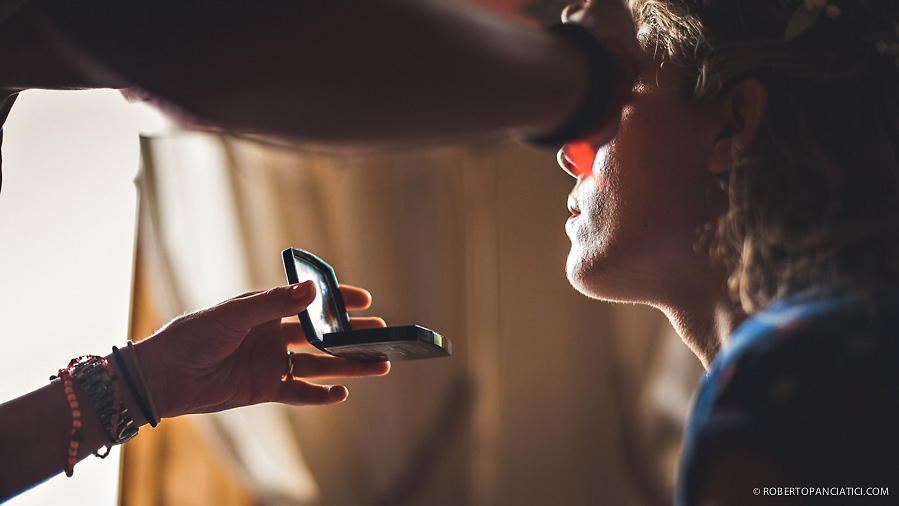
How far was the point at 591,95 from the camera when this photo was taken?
0.91ft

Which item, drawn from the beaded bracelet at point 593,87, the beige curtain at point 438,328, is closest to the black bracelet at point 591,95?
the beaded bracelet at point 593,87

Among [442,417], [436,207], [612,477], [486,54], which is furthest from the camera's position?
[436,207]

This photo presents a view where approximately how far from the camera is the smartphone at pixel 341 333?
2.63ft

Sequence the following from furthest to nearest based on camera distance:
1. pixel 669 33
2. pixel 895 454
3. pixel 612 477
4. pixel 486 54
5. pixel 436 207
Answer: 1. pixel 436 207
2. pixel 612 477
3. pixel 669 33
4. pixel 895 454
5. pixel 486 54

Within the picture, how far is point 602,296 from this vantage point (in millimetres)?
861

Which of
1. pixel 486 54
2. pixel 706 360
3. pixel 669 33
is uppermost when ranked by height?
pixel 669 33

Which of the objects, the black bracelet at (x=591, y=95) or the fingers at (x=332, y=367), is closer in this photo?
the black bracelet at (x=591, y=95)

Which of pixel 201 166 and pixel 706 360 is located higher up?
pixel 201 166

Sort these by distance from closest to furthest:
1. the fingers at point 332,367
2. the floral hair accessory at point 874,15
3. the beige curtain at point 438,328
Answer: the floral hair accessory at point 874,15 → the fingers at point 332,367 → the beige curtain at point 438,328

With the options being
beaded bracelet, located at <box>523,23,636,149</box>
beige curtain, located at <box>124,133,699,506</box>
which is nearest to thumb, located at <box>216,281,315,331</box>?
beaded bracelet, located at <box>523,23,636,149</box>

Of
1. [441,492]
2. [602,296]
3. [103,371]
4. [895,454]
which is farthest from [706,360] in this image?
[441,492]

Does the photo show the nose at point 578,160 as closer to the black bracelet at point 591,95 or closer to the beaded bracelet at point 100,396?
the black bracelet at point 591,95

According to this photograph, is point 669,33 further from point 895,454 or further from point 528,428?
point 528,428

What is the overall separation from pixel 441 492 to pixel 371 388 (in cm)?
39
